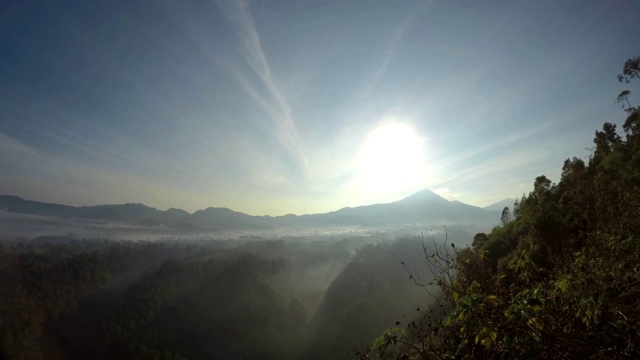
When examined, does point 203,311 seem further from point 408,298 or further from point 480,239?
point 480,239

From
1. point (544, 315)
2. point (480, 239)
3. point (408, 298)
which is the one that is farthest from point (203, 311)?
point (544, 315)

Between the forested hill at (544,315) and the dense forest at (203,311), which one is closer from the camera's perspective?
the forested hill at (544,315)

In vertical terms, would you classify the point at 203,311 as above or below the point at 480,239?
below

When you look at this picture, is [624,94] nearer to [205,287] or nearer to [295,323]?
[295,323]

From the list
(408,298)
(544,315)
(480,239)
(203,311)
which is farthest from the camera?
(203,311)

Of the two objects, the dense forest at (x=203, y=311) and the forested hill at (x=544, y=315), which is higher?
the forested hill at (x=544, y=315)

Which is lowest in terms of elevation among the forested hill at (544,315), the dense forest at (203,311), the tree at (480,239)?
the dense forest at (203,311)

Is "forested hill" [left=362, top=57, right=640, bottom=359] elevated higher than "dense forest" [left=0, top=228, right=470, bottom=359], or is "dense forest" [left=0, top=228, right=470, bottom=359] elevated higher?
"forested hill" [left=362, top=57, right=640, bottom=359]

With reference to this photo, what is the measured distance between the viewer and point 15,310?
11494 cm

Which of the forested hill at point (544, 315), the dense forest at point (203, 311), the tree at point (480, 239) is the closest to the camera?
the forested hill at point (544, 315)

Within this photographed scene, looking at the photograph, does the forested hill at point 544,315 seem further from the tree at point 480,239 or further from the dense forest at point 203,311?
the dense forest at point 203,311

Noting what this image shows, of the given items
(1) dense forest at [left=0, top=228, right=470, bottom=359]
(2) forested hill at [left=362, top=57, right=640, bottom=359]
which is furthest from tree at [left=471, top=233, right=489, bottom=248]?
(1) dense forest at [left=0, top=228, right=470, bottom=359]

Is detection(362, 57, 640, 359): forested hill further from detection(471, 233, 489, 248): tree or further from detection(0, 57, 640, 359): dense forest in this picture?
detection(471, 233, 489, 248): tree

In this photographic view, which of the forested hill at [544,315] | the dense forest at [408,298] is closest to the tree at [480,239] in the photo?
the dense forest at [408,298]
